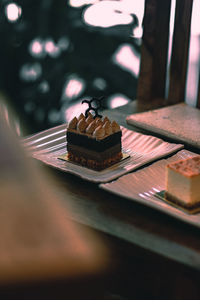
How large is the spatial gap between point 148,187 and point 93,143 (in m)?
0.24

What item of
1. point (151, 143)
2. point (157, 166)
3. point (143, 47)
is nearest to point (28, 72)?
point (143, 47)

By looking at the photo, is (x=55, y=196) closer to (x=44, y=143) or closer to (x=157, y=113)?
(x=44, y=143)

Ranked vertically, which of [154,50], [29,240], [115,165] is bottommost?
[115,165]

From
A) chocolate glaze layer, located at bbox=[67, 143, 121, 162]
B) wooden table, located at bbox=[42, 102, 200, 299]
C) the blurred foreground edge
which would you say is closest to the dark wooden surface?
wooden table, located at bbox=[42, 102, 200, 299]

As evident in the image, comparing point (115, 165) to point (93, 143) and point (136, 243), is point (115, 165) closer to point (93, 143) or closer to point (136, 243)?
point (93, 143)

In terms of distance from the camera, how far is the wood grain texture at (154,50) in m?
1.96

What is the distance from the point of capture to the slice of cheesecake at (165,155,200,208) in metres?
1.01

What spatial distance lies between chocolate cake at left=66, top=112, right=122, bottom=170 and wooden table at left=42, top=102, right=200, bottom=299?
12 cm

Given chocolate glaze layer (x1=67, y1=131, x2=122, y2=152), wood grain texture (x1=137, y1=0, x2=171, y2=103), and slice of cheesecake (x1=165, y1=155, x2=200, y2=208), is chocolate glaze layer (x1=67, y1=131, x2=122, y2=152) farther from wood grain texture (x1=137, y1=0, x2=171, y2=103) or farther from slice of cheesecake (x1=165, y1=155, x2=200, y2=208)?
wood grain texture (x1=137, y1=0, x2=171, y2=103)

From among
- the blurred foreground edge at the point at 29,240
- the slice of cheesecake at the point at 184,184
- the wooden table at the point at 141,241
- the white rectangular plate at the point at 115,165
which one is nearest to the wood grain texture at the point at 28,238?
the blurred foreground edge at the point at 29,240

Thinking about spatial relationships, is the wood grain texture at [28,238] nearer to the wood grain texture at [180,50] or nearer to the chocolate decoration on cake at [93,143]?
the chocolate decoration on cake at [93,143]

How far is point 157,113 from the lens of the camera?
5.61 ft

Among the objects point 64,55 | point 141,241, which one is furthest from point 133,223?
point 64,55

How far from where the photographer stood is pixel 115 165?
128 cm
